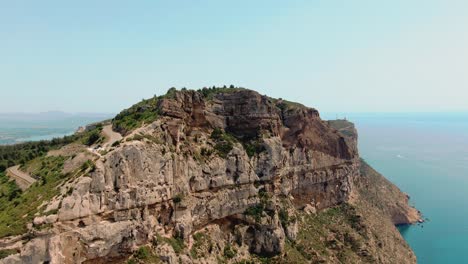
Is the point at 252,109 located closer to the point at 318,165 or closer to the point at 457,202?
the point at 318,165


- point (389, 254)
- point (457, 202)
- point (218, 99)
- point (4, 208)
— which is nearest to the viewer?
point (4, 208)

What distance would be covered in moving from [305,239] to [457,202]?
107 m

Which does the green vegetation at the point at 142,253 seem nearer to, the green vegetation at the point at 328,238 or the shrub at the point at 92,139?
the shrub at the point at 92,139

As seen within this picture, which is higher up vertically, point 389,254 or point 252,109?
point 252,109

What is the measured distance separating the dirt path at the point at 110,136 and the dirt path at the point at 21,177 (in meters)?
10.8

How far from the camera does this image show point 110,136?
55.2 m

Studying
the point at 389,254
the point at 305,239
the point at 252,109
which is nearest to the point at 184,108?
the point at 252,109

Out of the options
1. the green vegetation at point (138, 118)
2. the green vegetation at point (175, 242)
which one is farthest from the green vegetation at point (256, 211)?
the green vegetation at point (138, 118)

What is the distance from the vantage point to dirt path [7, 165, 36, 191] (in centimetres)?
4837

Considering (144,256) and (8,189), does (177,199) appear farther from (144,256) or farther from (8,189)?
(8,189)

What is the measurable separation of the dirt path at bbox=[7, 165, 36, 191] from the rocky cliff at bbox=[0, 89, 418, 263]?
5.87m

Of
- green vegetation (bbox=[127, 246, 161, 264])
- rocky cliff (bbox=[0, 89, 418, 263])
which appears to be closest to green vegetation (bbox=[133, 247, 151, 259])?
green vegetation (bbox=[127, 246, 161, 264])

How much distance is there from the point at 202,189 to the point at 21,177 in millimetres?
26089

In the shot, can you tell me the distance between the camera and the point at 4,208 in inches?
1624
